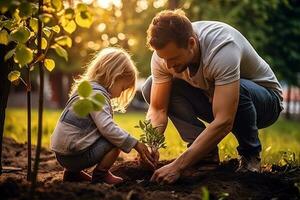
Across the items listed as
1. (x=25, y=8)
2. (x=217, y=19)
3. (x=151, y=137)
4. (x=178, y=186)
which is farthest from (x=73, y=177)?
(x=217, y=19)

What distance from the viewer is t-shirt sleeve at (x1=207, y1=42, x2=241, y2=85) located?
3.36 meters

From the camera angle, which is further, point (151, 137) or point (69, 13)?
point (151, 137)

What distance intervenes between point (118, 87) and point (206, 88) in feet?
2.12

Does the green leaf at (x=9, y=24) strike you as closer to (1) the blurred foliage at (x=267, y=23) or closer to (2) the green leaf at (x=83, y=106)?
(2) the green leaf at (x=83, y=106)

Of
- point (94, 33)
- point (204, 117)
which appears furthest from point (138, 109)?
point (204, 117)

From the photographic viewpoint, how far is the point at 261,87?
3998mm

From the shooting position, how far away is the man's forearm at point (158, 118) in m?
3.94

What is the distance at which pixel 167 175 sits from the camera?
3307 millimetres

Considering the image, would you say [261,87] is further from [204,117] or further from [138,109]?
[138,109]

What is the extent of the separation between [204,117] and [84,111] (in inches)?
81.1

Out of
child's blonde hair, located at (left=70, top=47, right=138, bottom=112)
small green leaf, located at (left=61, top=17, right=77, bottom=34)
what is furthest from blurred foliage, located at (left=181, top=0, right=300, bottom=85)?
small green leaf, located at (left=61, top=17, right=77, bottom=34)

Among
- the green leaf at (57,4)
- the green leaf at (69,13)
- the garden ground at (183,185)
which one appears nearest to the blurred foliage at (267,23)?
the garden ground at (183,185)

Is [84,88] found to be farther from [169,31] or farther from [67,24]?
[169,31]

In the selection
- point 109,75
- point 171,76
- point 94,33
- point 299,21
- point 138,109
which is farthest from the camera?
point 138,109
